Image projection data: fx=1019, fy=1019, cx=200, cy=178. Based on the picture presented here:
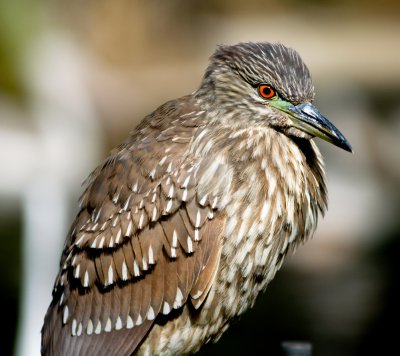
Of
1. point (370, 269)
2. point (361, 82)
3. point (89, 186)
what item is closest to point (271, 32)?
point (361, 82)

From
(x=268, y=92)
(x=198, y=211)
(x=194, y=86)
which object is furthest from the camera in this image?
(x=194, y=86)

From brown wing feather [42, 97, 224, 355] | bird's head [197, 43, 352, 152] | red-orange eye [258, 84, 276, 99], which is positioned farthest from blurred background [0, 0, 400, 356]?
red-orange eye [258, 84, 276, 99]

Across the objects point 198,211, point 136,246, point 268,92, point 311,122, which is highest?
point 268,92

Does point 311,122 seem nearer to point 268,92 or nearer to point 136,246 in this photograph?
point 268,92

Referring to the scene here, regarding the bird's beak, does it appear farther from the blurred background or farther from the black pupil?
the blurred background

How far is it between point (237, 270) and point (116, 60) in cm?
707

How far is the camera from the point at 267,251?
16.7ft

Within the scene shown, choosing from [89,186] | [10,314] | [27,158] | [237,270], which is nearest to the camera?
[237,270]

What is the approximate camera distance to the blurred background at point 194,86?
1048 centimetres

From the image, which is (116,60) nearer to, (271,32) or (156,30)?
(156,30)

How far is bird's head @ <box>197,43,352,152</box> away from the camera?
16.5 ft

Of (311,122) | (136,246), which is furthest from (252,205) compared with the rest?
(136,246)

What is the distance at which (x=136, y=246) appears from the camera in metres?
5.15

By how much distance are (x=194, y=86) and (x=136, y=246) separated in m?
6.56
